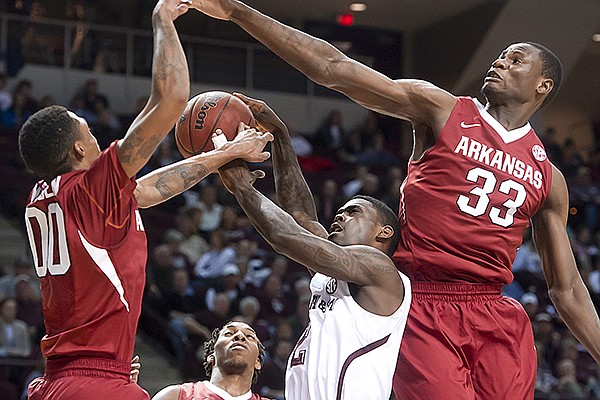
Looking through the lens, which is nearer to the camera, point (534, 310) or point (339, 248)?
point (339, 248)

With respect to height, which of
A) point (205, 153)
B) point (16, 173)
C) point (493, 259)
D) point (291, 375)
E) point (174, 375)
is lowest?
point (174, 375)

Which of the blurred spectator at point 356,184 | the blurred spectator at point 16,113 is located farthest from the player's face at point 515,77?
the blurred spectator at point 16,113

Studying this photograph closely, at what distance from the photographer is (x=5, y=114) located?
546 inches

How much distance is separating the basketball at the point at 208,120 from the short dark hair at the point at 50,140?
1.02m

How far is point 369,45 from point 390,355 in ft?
50.2

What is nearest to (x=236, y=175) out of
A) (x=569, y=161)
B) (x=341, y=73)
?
(x=341, y=73)

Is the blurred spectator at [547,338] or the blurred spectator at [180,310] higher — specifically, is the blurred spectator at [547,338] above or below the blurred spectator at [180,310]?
below

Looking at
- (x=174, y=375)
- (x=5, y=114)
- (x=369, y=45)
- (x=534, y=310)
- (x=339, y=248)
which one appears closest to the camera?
(x=339, y=248)

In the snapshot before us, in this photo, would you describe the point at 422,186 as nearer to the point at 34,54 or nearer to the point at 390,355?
the point at 390,355

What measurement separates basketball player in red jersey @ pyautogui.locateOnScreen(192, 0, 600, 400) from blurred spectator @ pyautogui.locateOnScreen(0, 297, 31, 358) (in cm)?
577

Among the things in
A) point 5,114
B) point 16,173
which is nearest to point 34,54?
point 5,114

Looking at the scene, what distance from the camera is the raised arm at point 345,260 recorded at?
4242 millimetres

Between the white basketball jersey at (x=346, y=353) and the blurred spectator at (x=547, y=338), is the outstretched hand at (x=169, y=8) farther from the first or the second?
the blurred spectator at (x=547, y=338)

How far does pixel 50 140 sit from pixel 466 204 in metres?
1.72
